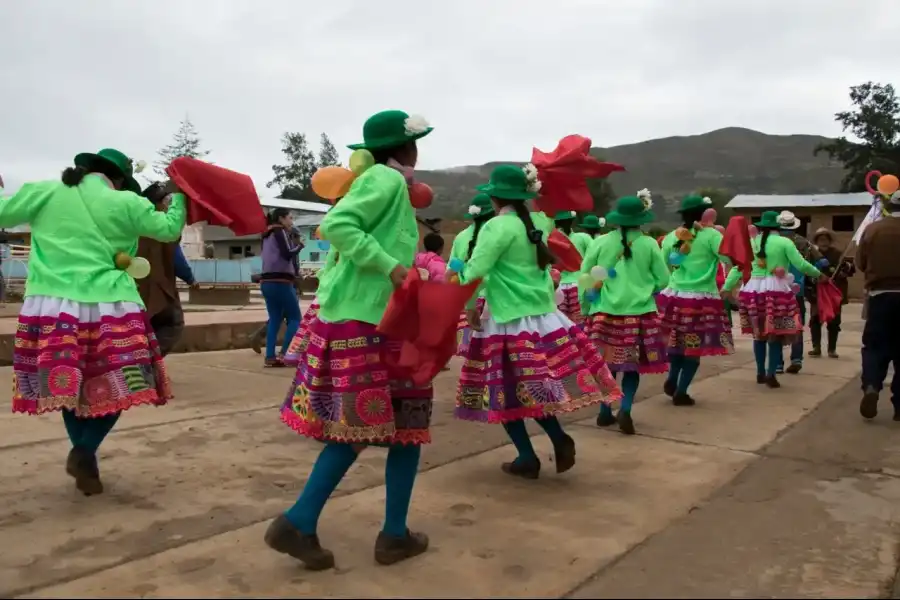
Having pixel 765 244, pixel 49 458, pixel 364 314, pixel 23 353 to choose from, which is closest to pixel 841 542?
pixel 364 314

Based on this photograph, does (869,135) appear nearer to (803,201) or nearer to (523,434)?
(803,201)

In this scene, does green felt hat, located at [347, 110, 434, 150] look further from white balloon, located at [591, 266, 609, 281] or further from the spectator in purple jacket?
the spectator in purple jacket

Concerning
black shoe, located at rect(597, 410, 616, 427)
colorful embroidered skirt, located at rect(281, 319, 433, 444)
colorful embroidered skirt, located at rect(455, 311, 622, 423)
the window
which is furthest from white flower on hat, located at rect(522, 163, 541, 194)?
the window

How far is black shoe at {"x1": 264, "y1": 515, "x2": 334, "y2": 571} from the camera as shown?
9.07ft

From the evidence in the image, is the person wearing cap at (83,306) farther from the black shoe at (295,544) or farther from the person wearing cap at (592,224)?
the person wearing cap at (592,224)

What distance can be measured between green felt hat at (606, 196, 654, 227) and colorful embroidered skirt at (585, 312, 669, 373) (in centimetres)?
66

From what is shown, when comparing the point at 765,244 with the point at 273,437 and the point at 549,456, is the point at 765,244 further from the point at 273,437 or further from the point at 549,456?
the point at 273,437

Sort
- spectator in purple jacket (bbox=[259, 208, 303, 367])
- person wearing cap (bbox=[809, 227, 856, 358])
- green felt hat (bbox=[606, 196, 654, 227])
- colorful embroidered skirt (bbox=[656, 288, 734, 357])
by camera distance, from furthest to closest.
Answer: person wearing cap (bbox=[809, 227, 856, 358]) < spectator in purple jacket (bbox=[259, 208, 303, 367]) < colorful embroidered skirt (bbox=[656, 288, 734, 357]) < green felt hat (bbox=[606, 196, 654, 227])

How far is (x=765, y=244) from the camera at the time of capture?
25.7 ft

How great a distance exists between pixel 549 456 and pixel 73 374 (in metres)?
2.63

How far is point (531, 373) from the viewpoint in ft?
13.5

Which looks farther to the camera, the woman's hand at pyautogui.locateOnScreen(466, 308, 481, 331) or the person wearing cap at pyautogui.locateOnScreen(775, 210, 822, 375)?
the person wearing cap at pyautogui.locateOnScreen(775, 210, 822, 375)

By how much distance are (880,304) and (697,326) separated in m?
1.37

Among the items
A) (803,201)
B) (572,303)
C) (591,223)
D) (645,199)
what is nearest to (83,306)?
(645,199)
